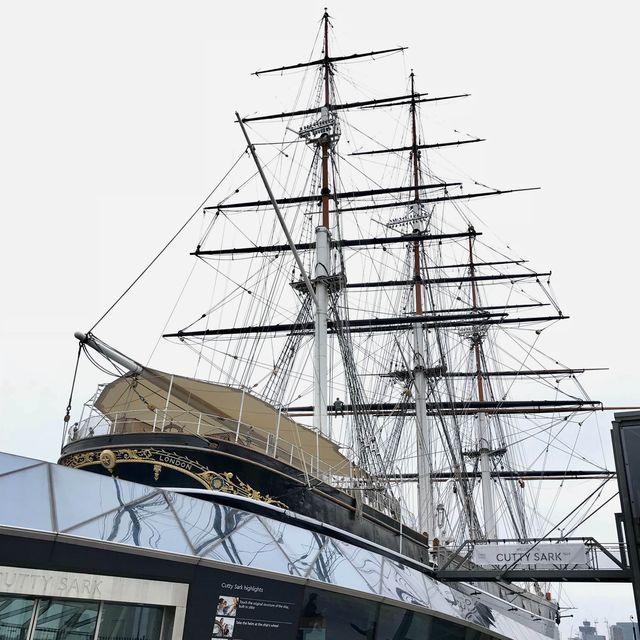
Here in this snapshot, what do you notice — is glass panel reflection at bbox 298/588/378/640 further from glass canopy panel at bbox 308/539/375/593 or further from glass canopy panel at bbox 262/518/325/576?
glass canopy panel at bbox 262/518/325/576

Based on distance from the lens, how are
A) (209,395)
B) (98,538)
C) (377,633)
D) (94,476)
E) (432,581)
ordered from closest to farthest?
(98,538), (94,476), (377,633), (209,395), (432,581)

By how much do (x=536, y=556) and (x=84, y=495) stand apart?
896 cm

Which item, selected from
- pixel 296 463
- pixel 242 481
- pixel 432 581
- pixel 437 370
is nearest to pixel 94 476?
pixel 242 481

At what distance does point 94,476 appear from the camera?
7.59 m

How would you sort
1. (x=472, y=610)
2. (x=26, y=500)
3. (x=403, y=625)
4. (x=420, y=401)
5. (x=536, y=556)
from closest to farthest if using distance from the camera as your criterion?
1. (x=26, y=500)
2. (x=403, y=625)
3. (x=536, y=556)
4. (x=472, y=610)
5. (x=420, y=401)

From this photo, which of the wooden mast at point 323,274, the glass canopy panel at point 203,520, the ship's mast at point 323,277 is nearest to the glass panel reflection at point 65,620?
the glass canopy panel at point 203,520

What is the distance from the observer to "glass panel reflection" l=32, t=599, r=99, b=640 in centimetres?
606

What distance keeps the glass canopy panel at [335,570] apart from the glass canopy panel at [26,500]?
3.67 meters

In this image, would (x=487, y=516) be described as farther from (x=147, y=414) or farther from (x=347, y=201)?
(x=147, y=414)

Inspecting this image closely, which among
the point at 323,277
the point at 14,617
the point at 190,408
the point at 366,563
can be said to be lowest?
the point at 14,617

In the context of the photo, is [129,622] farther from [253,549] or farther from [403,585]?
[403,585]

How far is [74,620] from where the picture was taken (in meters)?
6.31

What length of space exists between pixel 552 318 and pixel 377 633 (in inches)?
938

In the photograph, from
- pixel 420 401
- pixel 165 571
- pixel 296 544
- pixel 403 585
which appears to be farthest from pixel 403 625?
pixel 420 401
